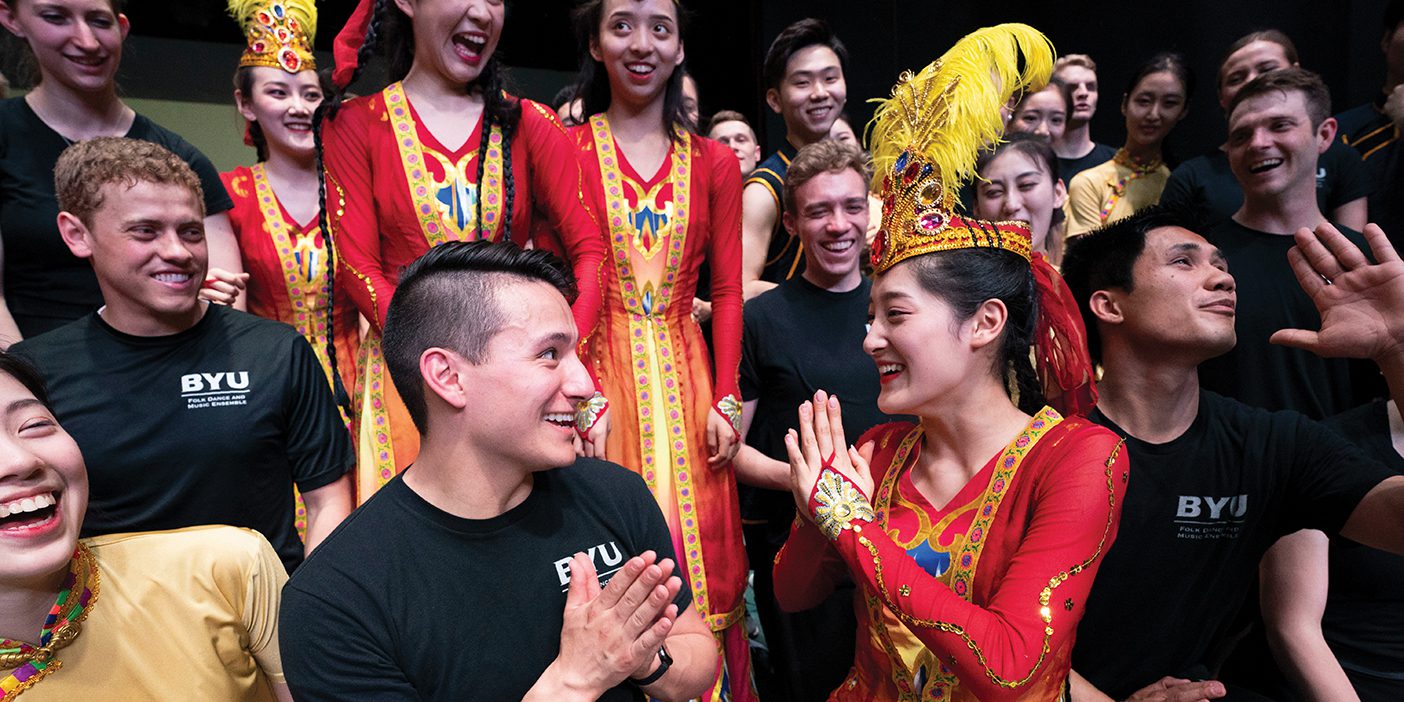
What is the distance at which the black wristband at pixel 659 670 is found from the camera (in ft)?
4.98

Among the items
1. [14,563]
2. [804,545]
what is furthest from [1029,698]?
[14,563]

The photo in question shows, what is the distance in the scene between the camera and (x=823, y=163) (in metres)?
2.83

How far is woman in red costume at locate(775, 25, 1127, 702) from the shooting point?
1561mm

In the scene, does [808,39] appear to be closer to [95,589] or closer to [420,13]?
[420,13]

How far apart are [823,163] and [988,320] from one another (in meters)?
1.15

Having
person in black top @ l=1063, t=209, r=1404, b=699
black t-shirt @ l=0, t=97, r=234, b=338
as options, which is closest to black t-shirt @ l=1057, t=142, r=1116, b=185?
person in black top @ l=1063, t=209, r=1404, b=699

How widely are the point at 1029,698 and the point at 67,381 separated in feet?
5.86

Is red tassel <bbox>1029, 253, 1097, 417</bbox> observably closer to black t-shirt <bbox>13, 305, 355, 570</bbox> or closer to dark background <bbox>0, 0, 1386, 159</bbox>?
black t-shirt <bbox>13, 305, 355, 570</bbox>

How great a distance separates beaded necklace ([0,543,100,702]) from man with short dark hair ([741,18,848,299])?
221cm

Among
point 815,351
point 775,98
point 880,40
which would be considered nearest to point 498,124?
point 815,351

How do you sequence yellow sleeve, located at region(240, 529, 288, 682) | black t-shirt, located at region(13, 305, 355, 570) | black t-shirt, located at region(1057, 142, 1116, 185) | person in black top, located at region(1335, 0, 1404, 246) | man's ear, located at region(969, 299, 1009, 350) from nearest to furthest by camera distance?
yellow sleeve, located at region(240, 529, 288, 682), man's ear, located at region(969, 299, 1009, 350), black t-shirt, located at region(13, 305, 355, 570), person in black top, located at region(1335, 0, 1404, 246), black t-shirt, located at region(1057, 142, 1116, 185)

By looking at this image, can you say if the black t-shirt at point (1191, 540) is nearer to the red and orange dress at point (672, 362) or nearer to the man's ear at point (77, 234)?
the red and orange dress at point (672, 362)

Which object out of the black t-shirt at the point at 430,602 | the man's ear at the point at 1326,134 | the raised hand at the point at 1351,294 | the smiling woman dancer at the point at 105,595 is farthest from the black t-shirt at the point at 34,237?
the man's ear at the point at 1326,134

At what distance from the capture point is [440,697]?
139 centimetres
